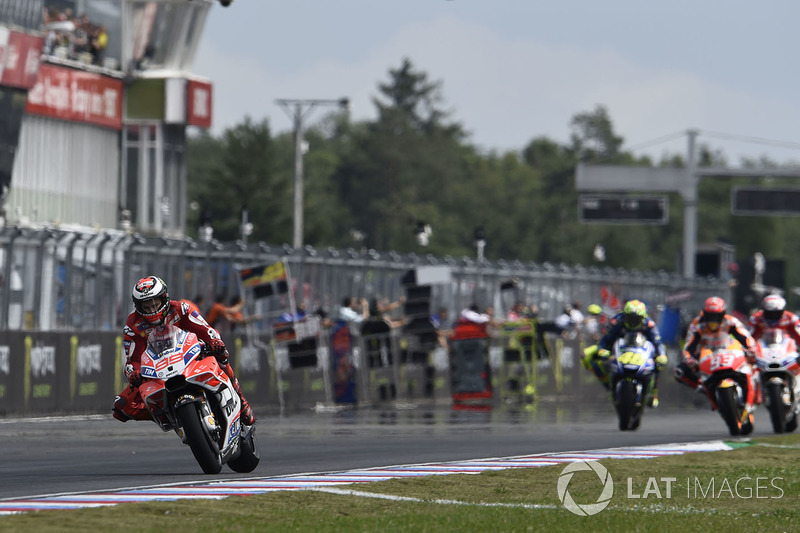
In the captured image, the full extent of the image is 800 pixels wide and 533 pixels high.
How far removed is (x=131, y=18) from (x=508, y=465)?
38.9 metres

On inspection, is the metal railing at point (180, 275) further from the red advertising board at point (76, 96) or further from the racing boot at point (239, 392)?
the red advertising board at point (76, 96)

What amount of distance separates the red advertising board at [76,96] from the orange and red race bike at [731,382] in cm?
2863

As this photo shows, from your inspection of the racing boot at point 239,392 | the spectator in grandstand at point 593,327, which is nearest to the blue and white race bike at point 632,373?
the racing boot at point 239,392

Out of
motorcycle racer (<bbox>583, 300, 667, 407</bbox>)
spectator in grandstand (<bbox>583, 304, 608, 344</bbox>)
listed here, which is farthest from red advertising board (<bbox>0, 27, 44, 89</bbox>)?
motorcycle racer (<bbox>583, 300, 667, 407</bbox>)

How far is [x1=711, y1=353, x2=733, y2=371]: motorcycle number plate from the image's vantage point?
792 inches

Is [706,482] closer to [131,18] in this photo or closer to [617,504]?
[617,504]

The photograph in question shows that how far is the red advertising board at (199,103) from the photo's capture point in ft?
174

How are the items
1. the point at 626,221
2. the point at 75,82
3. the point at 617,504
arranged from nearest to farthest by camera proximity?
1. the point at 617,504
2. the point at 75,82
3. the point at 626,221

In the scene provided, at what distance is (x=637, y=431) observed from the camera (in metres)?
21.5

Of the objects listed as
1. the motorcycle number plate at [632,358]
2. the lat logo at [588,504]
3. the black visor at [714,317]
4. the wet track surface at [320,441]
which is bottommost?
the wet track surface at [320,441]

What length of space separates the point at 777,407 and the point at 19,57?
25437 mm

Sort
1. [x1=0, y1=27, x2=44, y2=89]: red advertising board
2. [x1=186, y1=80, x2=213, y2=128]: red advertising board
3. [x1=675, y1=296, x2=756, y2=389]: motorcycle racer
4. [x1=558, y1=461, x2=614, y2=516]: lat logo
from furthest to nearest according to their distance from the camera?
[x1=186, y1=80, x2=213, y2=128]: red advertising board < [x1=0, y1=27, x2=44, y2=89]: red advertising board < [x1=675, y1=296, x2=756, y2=389]: motorcycle racer < [x1=558, y1=461, x2=614, y2=516]: lat logo

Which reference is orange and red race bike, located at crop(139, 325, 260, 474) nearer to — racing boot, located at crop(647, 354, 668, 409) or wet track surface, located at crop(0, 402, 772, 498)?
wet track surface, located at crop(0, 402, 772, 498)

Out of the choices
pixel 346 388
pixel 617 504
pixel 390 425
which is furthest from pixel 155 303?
pixel 346 388
